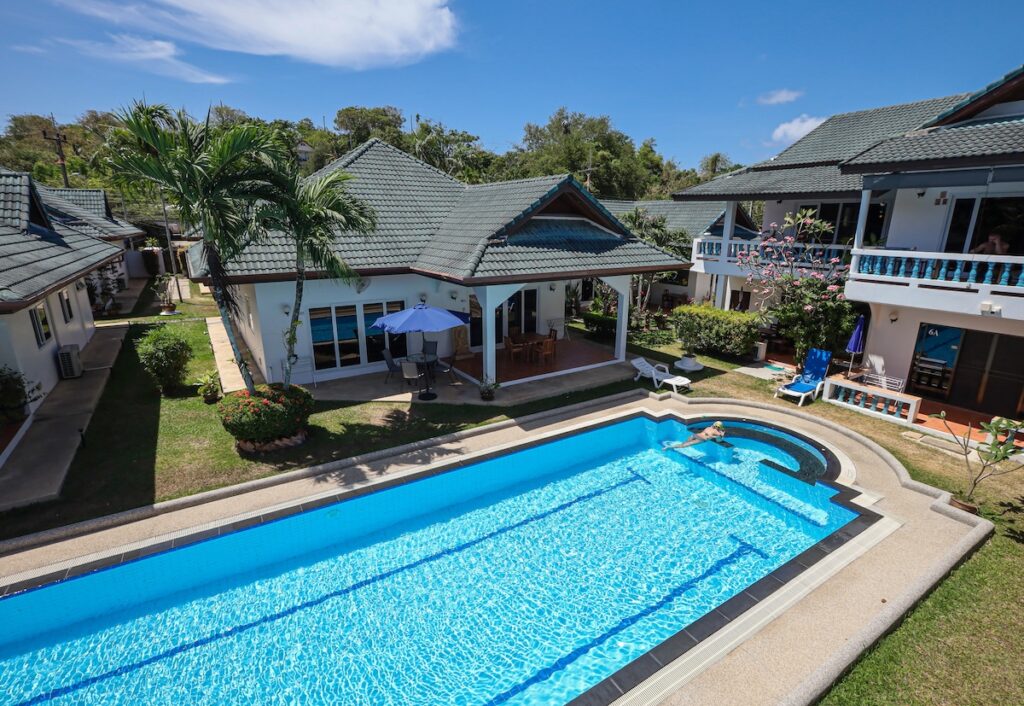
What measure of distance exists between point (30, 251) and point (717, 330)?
22.6m

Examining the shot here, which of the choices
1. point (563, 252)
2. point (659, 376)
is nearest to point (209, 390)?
point (563, 252)

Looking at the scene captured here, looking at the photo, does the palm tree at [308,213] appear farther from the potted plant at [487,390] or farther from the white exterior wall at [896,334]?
the white exterior wall at [896,334]

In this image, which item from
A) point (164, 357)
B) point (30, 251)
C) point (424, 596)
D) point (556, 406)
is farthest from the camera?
point (556, 406)

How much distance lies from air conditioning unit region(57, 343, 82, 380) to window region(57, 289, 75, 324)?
92.5 inches

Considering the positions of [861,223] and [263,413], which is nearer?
[263,413]

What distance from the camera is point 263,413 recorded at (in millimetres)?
10992

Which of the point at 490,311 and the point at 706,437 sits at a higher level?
the point at 490,311

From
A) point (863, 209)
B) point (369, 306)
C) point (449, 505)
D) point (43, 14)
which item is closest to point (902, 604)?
point (449, 505)

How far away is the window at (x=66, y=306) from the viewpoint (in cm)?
1738

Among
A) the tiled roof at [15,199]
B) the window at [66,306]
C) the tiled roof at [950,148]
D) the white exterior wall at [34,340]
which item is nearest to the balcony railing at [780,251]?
the tiled roof at [950,148]

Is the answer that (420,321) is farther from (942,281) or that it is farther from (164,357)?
(942,281)

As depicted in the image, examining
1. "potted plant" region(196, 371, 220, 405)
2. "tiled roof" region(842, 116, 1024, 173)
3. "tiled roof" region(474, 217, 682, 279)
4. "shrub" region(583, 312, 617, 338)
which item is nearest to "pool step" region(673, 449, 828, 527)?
"tiled roof" region(474, 217, 682, 279)

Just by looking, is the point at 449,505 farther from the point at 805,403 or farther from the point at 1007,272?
the point at 1007,272

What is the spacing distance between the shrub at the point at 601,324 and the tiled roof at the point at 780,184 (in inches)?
259
